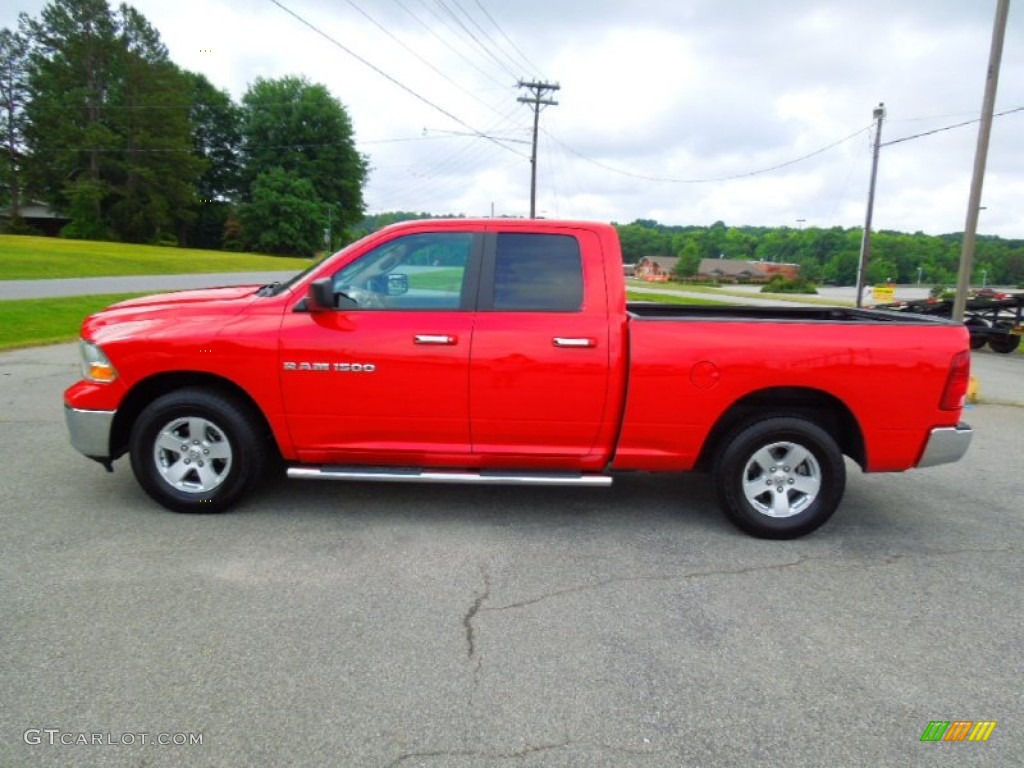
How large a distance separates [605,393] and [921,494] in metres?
2.99

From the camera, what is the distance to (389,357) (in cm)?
404

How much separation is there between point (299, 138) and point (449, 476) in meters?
84.7

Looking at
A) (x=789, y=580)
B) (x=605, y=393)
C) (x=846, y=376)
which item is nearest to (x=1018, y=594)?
(x=789, y=580)

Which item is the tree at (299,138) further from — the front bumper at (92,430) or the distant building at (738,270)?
the front bumper at (92,430)

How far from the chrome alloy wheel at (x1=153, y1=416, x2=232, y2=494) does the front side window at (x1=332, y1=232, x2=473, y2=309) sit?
47.7 inches

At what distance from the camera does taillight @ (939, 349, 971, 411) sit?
13.0ft

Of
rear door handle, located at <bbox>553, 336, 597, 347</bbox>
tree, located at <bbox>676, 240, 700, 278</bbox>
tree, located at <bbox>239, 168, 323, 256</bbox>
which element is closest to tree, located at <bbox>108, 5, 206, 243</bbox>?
tree, located at <bbox>239, 168, 323, 256</bbox>

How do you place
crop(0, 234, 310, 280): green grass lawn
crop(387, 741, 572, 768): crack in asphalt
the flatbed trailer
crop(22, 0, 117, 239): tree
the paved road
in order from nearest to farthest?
crop(387, 741, 572, 768): crack in asphalt < the flatbed trailer < the paved road < crop(0, 234, 310, 280): green grass lawn < crop(22, 0, 117, 239): tree

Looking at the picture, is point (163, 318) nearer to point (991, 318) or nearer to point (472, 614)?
point (472, 614)

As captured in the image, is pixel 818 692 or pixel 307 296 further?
pixel 307 296

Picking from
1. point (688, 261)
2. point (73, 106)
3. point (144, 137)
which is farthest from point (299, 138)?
point (688, 261)

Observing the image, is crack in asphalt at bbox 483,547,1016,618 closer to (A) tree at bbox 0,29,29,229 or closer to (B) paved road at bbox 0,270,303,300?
(B) paved road at bbox 0,270,303,300

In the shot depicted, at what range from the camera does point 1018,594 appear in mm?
3539

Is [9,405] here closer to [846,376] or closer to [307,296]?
[307,296]
